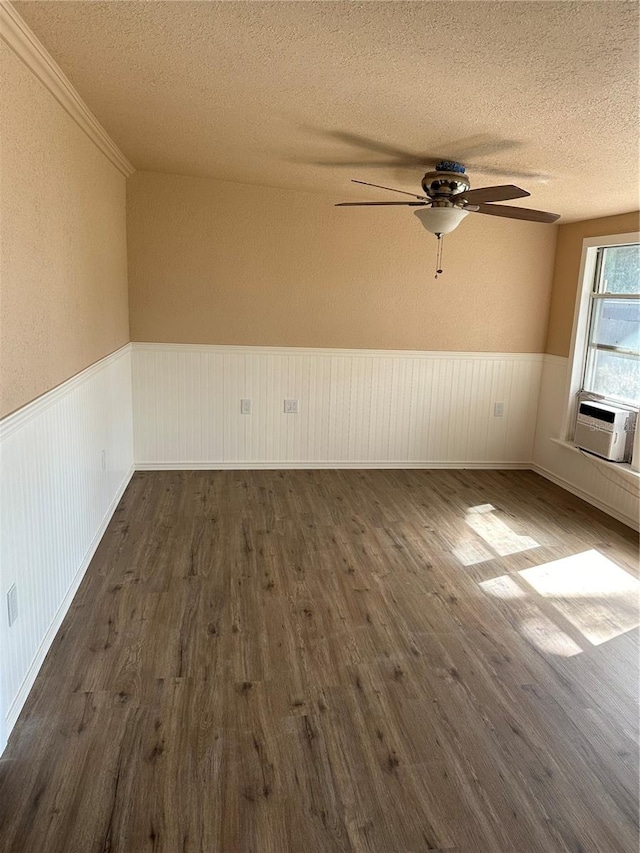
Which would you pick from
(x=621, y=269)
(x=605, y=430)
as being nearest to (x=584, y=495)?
(x=605, y=430)

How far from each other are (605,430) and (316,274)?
2633 millimetres

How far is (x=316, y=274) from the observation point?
4.98 meters

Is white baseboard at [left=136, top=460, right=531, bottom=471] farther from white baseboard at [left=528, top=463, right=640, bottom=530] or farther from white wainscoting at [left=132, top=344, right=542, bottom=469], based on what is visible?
white baseboard at [left=528, top=463, right=640, bottom=530]

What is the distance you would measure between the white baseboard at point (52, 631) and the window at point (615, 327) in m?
3.93

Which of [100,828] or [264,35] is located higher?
[264,35]

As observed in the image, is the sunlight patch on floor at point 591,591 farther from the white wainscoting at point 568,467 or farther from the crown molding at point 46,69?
the crown molding at point 46,69

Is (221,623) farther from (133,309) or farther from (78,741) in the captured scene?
(133,309)

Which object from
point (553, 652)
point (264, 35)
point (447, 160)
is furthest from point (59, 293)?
point (553, 652)

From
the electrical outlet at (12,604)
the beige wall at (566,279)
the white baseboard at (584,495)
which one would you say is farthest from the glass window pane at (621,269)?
the electrical outlet at (12,604)

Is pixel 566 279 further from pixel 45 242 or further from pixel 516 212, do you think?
pixel 45 242

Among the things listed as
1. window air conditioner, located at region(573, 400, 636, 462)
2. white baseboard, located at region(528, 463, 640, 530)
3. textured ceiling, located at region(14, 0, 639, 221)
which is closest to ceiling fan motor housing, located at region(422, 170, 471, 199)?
textured ceiling, located at region(14, 0, 639, 221)

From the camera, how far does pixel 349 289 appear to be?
5.06 m

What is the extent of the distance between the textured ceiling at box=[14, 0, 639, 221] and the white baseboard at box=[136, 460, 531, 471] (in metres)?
2.58

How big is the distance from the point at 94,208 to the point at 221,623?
2485 millimetres
